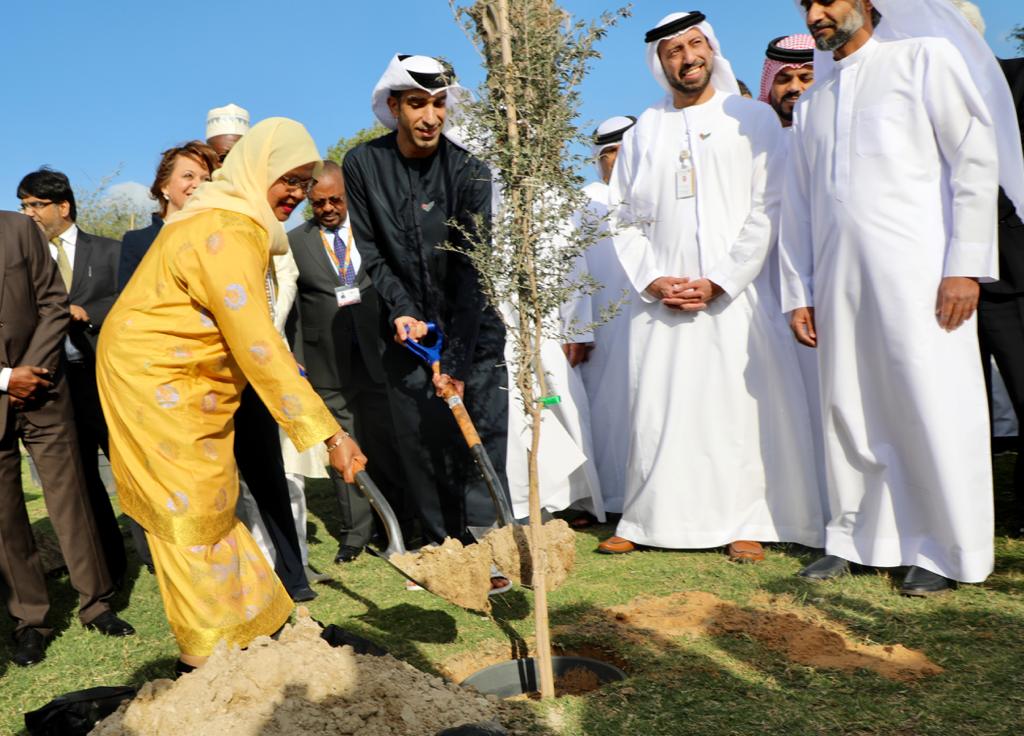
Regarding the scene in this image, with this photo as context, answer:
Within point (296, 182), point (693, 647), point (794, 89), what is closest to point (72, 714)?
point (296, 182)

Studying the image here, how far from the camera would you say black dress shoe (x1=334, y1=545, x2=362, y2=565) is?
5.67 meters

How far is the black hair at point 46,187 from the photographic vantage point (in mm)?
5328

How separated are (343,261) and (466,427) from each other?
7.38 feet

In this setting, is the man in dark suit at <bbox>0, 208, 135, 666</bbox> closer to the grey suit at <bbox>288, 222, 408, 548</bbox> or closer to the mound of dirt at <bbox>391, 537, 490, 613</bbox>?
the grey suit at <bbox>288, 222, 408, 548</bbox>

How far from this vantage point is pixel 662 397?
530 centimetres

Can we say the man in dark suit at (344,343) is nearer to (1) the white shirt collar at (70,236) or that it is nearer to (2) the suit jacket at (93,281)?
(2) the suit jacket at (93,281)

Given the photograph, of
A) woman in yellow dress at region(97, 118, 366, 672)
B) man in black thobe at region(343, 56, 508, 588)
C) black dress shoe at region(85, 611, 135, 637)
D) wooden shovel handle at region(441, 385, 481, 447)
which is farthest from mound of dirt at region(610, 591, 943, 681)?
black dress shoe at region(85, 611, 135, 637)

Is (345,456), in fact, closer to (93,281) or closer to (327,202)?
(327,202)

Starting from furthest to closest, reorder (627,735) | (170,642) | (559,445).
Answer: (559,445) < (170,642) < (627,735)

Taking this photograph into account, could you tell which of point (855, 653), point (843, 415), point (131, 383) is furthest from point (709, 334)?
point (131, 383)

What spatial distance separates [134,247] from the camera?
5.16 metres

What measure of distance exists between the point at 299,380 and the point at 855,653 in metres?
2.26

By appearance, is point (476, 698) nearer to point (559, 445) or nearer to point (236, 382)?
point (236, 382)

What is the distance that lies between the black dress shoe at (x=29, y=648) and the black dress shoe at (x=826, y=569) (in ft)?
11.3
